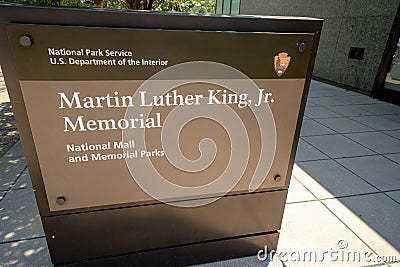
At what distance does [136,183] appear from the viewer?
151 cm

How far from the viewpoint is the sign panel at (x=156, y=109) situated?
1200 mm

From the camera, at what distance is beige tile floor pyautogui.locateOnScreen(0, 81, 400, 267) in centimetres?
196

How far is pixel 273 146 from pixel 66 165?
1195 millimetres

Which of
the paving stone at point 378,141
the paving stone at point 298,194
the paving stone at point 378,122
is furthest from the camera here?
the paving stone at point 378,122

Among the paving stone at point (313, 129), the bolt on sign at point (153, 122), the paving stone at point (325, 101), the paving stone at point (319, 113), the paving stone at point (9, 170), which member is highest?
the bolt on sign at point (153, 122)

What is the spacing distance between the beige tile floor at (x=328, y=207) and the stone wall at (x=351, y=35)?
301 centimetres

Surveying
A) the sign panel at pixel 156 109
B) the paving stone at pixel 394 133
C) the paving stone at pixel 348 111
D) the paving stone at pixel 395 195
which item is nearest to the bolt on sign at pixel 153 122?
the sign panel at pixel 156 109

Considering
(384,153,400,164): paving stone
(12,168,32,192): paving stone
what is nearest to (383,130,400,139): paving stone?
(384,153,400,164): paving stone

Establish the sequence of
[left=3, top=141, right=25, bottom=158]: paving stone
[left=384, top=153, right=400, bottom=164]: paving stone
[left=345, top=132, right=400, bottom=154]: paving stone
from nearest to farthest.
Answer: [left=3, top=141, right=25, bottom=158]: paving stone
[left=384, top=153, right=400, bottom=164]: paving stone
[left=345, top=132, right=400, bottom=154]: paving stone

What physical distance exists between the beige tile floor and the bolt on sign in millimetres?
519

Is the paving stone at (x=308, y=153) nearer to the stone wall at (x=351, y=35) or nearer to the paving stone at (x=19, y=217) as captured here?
the paving stone at (x=19, y=217)

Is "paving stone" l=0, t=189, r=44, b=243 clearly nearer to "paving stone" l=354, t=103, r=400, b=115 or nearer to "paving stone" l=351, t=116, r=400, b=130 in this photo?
"paving stone" l=351, t=116, r=400, b=130

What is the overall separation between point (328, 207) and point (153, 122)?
2.02 metres

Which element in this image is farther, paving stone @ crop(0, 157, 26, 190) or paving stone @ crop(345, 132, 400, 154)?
paving stone @ crop(345, 132, 400, 154)
